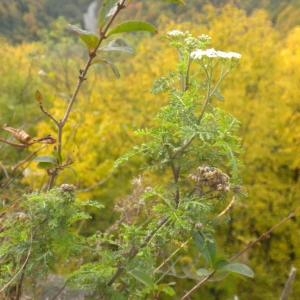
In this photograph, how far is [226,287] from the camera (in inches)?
498

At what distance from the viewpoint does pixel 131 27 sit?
143 centimetres

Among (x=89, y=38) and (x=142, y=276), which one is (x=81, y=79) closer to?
(x=89, y=38)

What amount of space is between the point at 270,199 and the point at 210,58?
12073 mm

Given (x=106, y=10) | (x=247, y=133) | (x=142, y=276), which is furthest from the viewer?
(x=247, y=133)

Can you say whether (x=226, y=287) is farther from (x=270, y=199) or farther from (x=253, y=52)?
(x=253, y=52)

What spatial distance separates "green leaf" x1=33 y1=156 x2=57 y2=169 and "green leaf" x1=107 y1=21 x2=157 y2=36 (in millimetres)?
402

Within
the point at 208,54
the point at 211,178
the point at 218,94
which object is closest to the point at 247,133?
the point at 218,94

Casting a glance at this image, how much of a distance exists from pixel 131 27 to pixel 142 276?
0.68 meters

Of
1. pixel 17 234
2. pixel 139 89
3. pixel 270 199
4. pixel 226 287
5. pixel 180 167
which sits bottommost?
pixel 226 287

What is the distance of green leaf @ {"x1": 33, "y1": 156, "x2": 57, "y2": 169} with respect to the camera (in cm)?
147

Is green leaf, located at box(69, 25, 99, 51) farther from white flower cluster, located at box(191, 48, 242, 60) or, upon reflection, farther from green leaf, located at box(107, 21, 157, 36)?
white flower cluster, located at box(191, 48, 242, 60)

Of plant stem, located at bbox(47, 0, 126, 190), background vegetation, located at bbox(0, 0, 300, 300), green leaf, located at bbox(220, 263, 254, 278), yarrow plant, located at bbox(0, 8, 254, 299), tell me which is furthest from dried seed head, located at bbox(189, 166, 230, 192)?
background vegetation, located at bbox(0, 0, 300, 300)

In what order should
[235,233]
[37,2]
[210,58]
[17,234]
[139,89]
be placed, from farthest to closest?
[37,2] < [139,89] < [235,233] < [210,58] < [17,234]

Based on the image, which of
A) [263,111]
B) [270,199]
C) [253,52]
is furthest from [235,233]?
[253,52]
